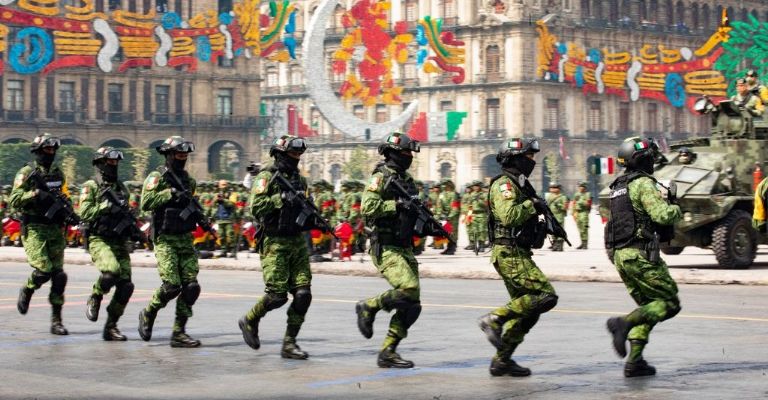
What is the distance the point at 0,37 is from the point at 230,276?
164 ft

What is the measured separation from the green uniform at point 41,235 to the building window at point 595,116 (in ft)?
286

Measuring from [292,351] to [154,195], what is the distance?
6.45 ft

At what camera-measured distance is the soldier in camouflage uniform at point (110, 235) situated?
44.4 ft

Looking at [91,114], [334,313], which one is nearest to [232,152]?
[91,114]

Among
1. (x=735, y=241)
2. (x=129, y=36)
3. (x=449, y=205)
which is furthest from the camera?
(x=129, y=36)

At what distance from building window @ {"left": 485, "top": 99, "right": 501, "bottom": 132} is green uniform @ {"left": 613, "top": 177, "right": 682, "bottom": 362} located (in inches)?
3417

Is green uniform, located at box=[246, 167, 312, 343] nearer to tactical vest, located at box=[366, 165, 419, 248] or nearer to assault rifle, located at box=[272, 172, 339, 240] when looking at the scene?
assault rifle, located at box=[272, 172, 339, 240]

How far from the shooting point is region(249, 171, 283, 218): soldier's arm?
12133 mm

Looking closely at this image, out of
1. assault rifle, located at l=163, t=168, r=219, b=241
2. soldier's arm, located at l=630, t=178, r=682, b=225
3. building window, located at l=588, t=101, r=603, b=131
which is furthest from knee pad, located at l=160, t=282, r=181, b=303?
building window, located at l=588, t=101, r=603, b=131

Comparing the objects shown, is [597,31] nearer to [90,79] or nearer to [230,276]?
[90,79]

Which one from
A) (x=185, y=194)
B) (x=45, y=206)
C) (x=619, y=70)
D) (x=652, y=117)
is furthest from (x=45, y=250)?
(x=652, y=117)

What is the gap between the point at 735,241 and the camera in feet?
76.7

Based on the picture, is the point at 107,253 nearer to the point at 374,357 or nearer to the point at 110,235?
the point at 110,235

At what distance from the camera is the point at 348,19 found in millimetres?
69125
